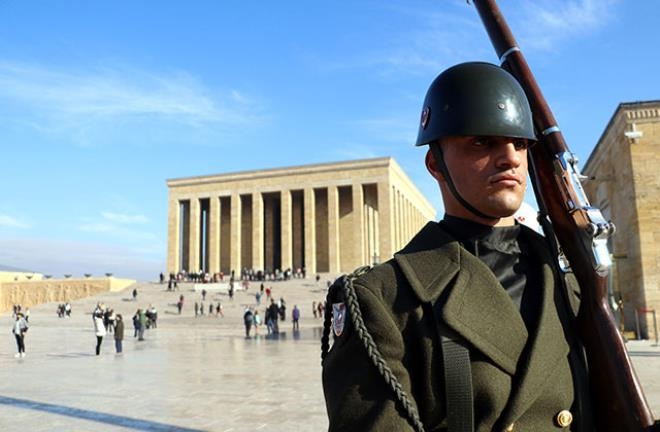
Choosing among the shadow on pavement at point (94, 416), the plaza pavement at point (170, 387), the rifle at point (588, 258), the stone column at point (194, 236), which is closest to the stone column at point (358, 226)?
the stone column at point (194, 236)

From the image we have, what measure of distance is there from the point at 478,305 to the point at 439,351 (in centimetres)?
19

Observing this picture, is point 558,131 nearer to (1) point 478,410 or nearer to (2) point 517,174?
(2) point 517,174

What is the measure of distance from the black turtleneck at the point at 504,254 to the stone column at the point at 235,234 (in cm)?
6426

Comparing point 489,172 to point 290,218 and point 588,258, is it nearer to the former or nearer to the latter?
point 588,258

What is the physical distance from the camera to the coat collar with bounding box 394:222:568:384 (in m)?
1.55

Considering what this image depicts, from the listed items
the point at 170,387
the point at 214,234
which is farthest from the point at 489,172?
the point at 214,234

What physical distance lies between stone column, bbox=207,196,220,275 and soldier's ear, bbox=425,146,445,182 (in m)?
65.4

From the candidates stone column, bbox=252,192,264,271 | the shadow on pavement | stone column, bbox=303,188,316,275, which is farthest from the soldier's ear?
stone column, bbox=252,192,264,271

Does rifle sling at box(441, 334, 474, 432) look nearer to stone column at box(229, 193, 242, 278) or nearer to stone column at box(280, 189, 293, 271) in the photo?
stone column at box(280, 189, 293, 271)

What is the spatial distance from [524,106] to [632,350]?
16812 millimetres

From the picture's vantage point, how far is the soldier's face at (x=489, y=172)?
5.63ft

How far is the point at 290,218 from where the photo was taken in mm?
63875

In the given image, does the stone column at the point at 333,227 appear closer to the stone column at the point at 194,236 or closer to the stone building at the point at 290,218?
the stone building at the point at 290,218

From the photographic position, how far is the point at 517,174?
5.67 ft
